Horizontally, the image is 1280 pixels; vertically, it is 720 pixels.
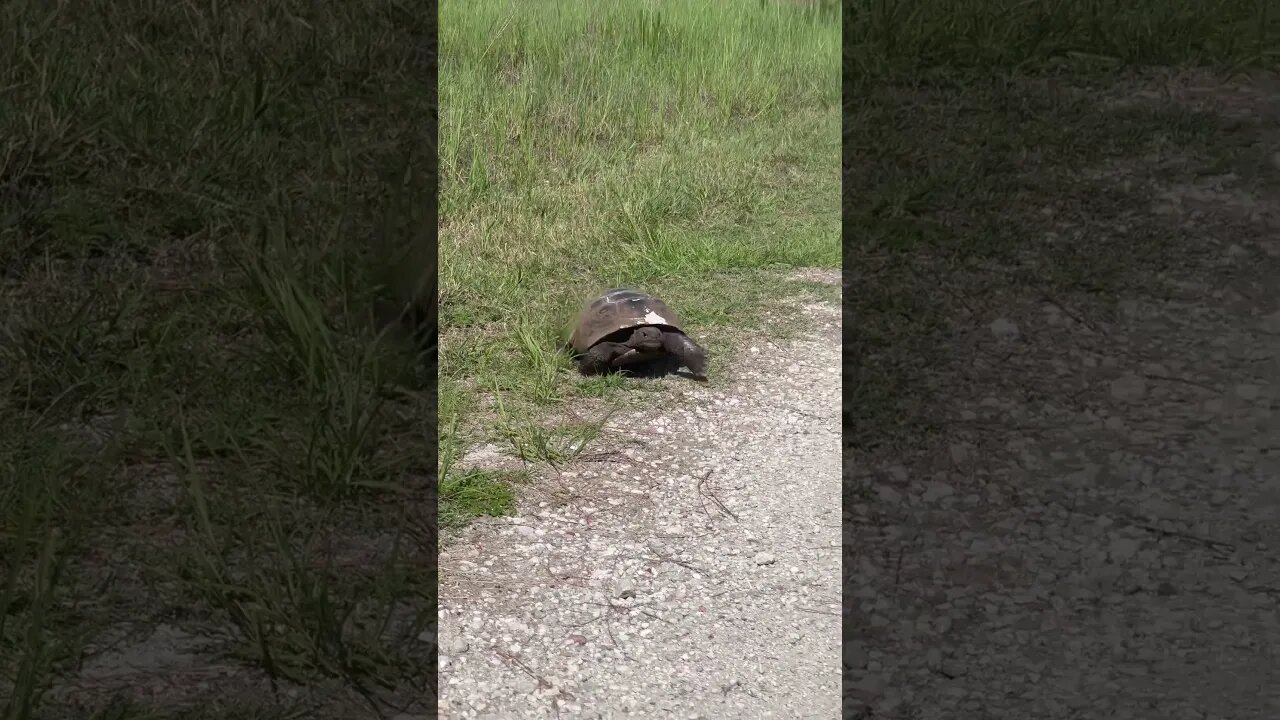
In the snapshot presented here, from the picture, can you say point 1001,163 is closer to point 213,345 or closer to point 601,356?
point 601,356

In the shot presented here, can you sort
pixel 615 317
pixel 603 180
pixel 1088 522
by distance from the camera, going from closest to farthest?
pixel 1088 522 < pixel 615 317 < pixel 603 180

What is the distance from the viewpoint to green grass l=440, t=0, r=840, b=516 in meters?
3.86

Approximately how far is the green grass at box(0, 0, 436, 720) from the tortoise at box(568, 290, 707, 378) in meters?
0.44

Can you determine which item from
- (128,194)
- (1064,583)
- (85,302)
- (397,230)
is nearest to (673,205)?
(397,230)

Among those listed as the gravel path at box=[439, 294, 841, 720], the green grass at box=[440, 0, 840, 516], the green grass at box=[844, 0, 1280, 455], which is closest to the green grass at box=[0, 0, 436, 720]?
the gravel path at box=[439, 294, 841, 720]

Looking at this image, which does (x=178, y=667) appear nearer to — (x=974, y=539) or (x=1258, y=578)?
(x=974, y=539)

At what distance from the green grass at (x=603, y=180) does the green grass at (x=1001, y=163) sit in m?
0.26

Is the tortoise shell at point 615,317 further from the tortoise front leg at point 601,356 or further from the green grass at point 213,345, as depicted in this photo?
the green grass at point 213,345

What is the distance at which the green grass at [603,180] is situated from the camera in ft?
12.7

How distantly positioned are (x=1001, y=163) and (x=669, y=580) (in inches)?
122

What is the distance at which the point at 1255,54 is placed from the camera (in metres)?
6.45

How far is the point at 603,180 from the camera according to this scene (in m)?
5.26

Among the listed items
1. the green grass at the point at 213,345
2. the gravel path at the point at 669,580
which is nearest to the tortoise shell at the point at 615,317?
the gravel path at the point at 669,580

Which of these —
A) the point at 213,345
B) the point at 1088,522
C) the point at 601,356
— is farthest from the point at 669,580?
the point at 213,345
